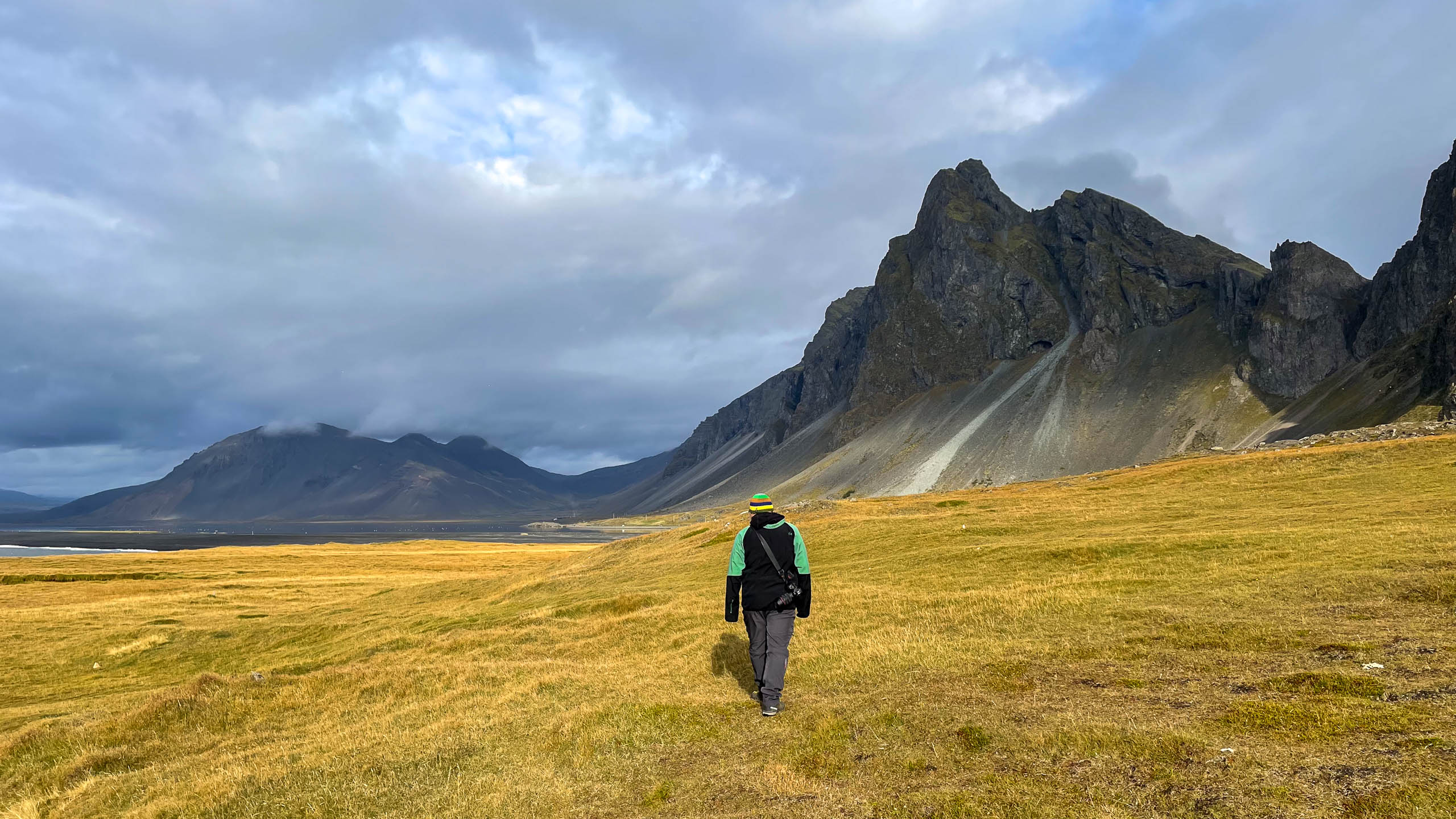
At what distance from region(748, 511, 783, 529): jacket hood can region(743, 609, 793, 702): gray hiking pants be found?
183cm

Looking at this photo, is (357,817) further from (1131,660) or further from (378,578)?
(378,578)

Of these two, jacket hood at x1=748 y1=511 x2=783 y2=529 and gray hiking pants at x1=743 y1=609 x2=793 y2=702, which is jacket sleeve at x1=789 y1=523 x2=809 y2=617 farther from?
jacket hood at x1=748 y1=511 x2=783 y2=529

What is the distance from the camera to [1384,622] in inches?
603

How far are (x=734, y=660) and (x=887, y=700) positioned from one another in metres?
5.93

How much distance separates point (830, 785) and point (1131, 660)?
814 cm

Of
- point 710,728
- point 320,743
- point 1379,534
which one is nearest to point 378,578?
point 320,743

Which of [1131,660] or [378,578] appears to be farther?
[378,578]

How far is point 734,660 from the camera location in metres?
19.2

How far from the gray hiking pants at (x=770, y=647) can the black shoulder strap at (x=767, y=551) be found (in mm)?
949

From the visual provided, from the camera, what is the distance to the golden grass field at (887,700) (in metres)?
9.74

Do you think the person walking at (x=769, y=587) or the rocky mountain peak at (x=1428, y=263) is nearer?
the person walking at (x=769, y=587)

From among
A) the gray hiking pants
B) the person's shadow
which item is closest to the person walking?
the gray hiking pants

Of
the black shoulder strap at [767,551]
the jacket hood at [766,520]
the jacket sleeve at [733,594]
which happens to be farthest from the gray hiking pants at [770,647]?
the jacket hood at [766,520]

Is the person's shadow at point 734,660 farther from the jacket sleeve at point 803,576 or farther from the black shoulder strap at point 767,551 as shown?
the black shoulder strap at point 767,551
